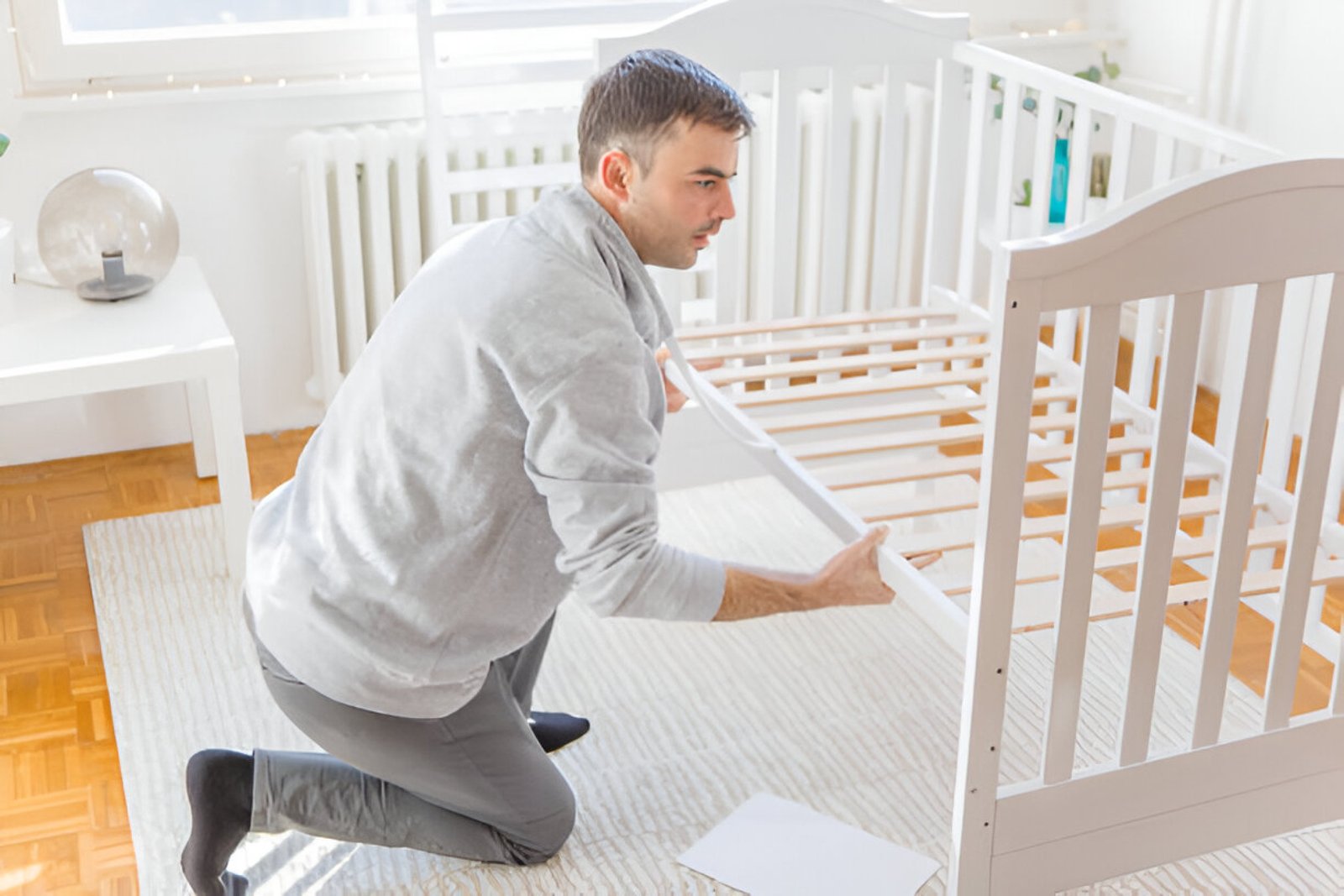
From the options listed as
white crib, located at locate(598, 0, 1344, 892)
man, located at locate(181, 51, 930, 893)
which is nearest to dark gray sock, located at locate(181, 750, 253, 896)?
man, located at locate(181, 51, 930, 893)

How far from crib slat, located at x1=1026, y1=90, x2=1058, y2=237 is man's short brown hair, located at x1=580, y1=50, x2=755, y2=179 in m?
0.92

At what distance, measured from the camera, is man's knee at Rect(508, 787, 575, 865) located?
170 centimetres

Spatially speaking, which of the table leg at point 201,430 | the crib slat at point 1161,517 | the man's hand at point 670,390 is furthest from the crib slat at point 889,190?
the table leg at point 201,430

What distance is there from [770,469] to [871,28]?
2.91 ft

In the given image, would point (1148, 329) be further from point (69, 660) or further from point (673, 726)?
point (69, 660)

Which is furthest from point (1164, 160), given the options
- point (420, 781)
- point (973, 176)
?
point (420, 781)

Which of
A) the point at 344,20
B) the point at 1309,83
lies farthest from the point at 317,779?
the point at 1309,83

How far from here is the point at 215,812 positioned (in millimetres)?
1604

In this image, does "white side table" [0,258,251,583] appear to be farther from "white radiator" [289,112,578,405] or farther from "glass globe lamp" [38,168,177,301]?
"white radiator" [289,112,578,405]

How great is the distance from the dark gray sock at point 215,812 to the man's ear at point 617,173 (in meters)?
0.73

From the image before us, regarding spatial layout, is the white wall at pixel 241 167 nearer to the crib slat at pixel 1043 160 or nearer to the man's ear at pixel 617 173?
the crib slat at pixel 1043 160

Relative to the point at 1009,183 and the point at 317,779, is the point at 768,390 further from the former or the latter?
the point at 317,779

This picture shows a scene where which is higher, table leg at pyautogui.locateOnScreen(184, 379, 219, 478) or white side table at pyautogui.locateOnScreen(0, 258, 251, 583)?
white side table at pyautogui.locateOnScreen(0, 258, 251, 583)

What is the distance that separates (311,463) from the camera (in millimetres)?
1573
